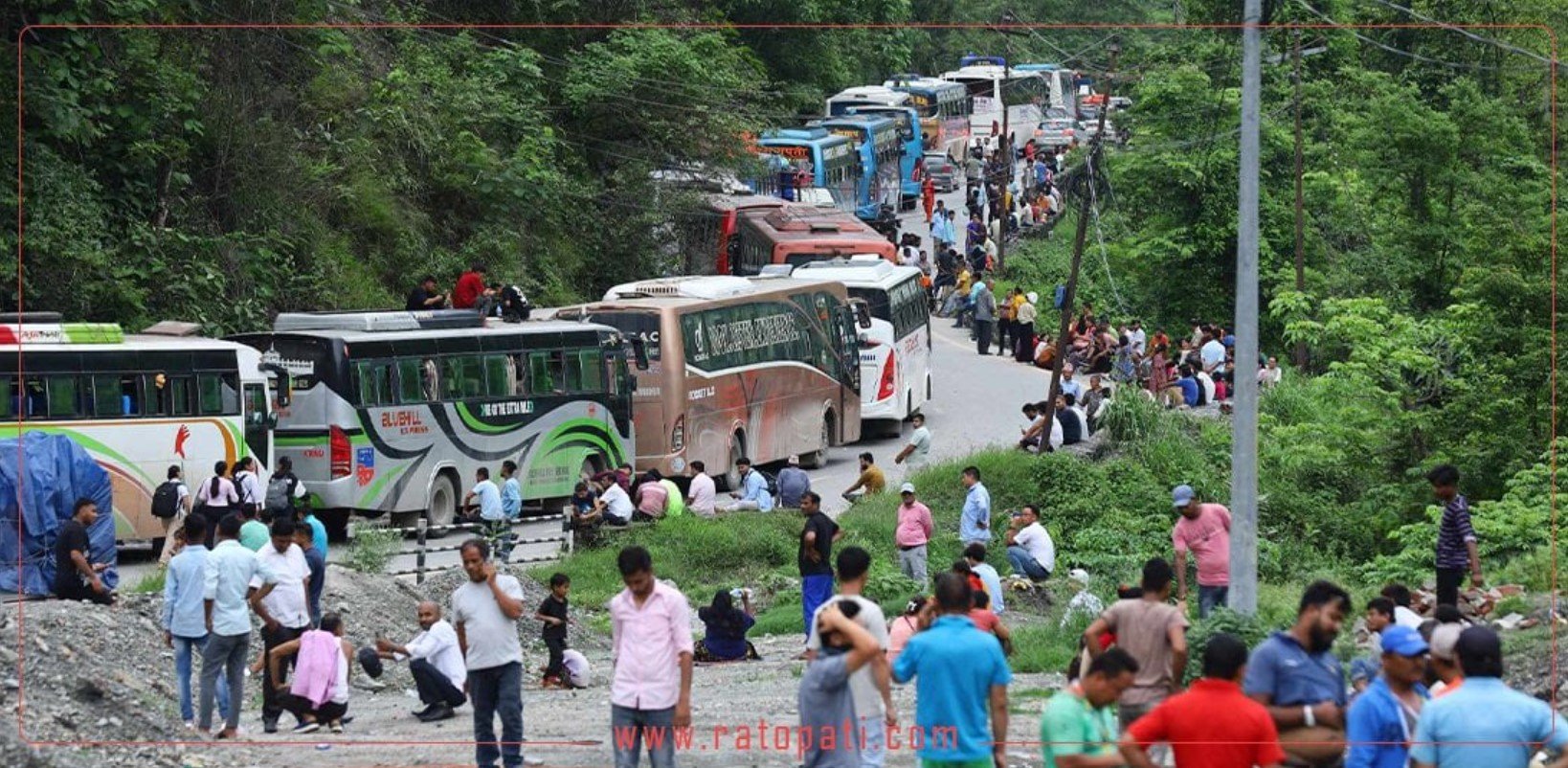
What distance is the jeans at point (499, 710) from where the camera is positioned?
1322cm

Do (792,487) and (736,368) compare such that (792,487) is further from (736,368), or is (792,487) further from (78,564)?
(78,564)

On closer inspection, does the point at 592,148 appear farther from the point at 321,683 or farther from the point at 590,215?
the point at 321,683

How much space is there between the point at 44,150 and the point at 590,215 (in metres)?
17.8

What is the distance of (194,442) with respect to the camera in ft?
84.2

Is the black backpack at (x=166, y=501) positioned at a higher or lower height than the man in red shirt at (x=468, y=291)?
lower

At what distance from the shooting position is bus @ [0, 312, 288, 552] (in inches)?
947

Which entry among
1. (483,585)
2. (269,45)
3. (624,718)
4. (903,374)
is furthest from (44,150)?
(624,718)

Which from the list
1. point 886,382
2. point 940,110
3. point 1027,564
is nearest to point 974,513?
point 1027,564

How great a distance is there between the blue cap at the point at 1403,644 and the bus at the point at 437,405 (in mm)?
18881

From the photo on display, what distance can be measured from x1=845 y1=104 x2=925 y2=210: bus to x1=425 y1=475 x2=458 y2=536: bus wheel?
41976 mm

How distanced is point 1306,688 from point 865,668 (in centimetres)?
215

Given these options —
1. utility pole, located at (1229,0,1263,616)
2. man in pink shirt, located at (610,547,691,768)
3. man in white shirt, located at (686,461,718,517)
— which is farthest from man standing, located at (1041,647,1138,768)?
man in white shirt, located at (686,461,718,517)

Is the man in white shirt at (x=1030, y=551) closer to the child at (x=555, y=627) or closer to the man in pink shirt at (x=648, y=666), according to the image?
the child at (x=555, y=627)

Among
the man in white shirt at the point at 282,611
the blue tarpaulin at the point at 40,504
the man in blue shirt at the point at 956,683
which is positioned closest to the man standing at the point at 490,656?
the man in blue shirt at the point at 956,683
